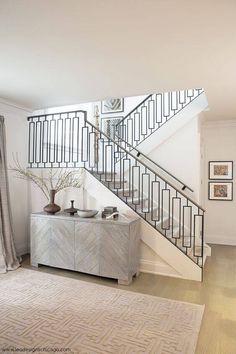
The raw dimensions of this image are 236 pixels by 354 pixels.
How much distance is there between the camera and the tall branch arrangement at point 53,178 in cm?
421

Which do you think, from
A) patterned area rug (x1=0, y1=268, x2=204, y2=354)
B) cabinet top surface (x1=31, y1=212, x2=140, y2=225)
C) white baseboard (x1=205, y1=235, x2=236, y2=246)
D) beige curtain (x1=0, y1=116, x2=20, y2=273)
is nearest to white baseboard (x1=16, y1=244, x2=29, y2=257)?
beige curtain (x1=0, y1=116, x2=20, y2=273)

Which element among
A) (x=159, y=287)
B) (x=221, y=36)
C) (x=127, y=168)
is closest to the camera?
(x=221, y=36)

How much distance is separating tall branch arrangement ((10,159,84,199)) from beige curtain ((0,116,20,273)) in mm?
519

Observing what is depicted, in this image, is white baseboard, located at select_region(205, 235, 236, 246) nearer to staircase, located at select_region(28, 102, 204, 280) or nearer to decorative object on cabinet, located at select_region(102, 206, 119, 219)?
staircase, located at select_region(28, 102, 204, 280)

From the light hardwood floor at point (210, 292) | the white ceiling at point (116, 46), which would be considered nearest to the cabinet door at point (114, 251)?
the light hardwood floor at point (210, 292)

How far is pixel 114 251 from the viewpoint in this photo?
11.0 ft

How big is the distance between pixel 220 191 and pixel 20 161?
4068 millimetres

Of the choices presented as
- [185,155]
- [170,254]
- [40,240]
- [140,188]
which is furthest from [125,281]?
[185,155]

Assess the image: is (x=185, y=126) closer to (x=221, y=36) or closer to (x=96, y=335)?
(x=221, y=36)

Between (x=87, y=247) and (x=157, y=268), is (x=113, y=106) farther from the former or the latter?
(x=157, y=268)

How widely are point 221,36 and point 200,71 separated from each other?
0.73 meters

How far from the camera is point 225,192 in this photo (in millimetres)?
5324

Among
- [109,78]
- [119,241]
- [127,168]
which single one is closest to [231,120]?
[127,168]

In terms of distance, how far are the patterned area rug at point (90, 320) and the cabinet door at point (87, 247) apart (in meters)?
0.28
